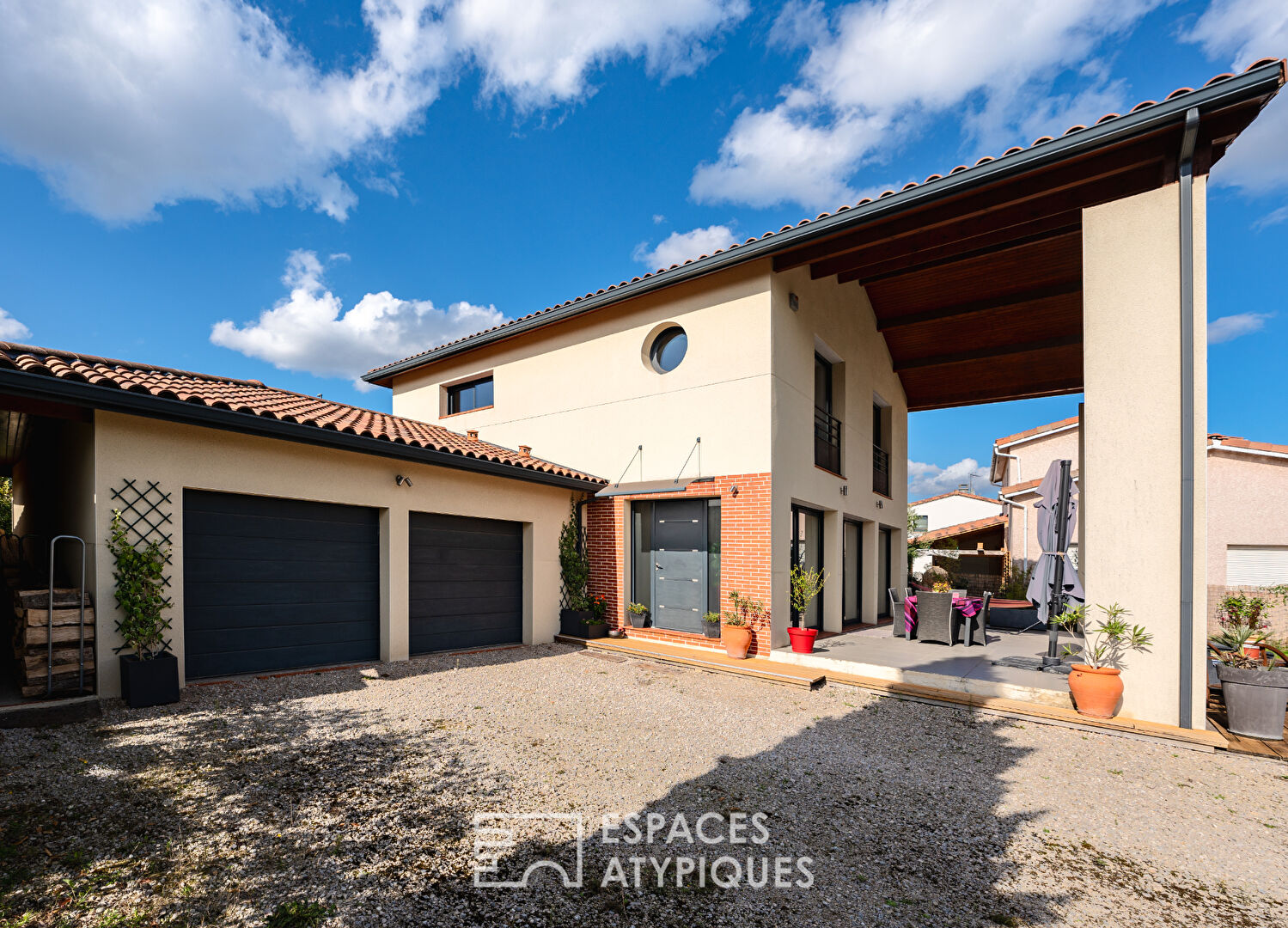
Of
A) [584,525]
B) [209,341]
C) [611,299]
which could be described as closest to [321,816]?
[584,525]

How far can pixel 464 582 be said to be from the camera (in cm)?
924

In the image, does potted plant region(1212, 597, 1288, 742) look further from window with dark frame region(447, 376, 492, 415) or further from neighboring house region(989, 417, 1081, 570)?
neighboring house region(989, 417, 1081, 570)

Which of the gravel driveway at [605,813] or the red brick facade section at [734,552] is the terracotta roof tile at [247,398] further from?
the gravel driveway at [605,813]

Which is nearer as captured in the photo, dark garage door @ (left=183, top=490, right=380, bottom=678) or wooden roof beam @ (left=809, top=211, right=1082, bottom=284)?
dark garage door @ (left=183, top=490, right=380, bottom=678)

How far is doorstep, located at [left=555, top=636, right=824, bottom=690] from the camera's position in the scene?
782 cm

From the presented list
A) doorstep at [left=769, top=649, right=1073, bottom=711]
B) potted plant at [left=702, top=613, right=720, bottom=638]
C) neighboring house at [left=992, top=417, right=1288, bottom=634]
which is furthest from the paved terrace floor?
neighboring house at [left=992, top=417, right=1288, bottom=634]

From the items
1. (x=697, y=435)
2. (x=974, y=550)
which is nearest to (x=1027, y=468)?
(x=974, y=550)

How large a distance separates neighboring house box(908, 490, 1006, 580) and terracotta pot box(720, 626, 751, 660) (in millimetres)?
16973

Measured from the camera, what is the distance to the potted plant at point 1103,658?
610cm

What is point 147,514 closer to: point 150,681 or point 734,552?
point 150,681

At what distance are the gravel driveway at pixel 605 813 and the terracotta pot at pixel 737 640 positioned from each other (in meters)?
2.31

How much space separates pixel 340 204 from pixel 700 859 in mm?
13525

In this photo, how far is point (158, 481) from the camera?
6059 millimetres

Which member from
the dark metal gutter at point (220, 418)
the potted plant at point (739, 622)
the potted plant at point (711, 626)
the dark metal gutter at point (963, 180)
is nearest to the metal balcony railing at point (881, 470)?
the potted plant at point (739, 622)
